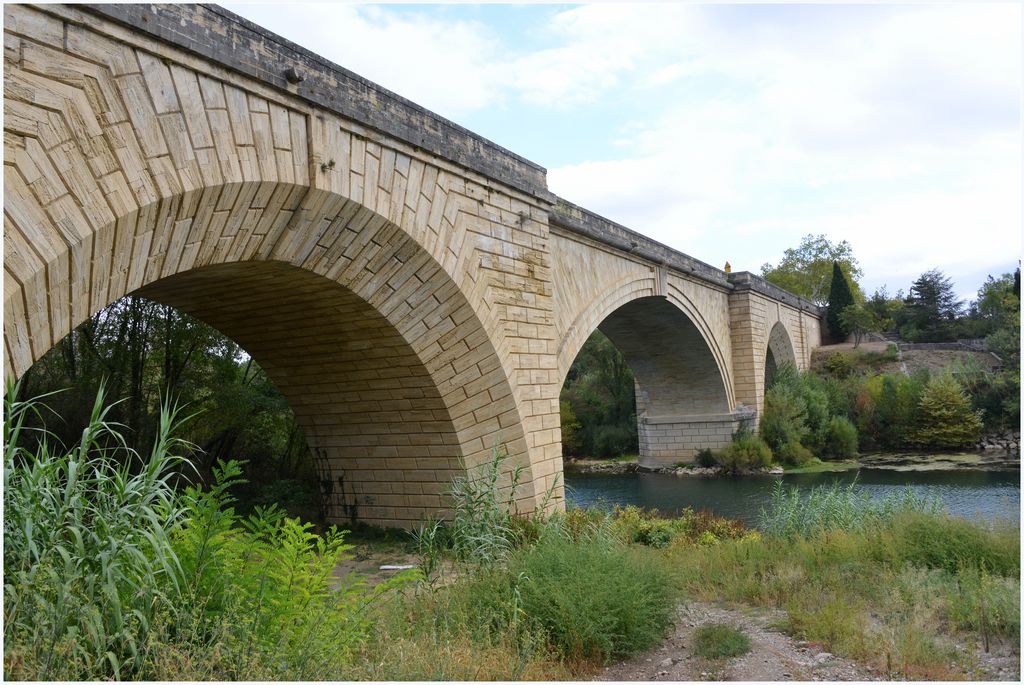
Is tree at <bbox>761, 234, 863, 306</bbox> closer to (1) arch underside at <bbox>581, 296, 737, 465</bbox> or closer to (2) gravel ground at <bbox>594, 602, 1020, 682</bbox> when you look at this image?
(1) arch underside at <bbox>581, 296, 737, 465</bbox>

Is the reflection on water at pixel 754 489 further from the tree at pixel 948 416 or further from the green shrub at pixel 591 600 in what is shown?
the green shrub at pixel 591 600

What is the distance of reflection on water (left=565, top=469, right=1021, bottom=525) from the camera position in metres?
15.0

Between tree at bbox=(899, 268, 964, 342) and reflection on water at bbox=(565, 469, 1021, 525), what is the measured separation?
19747 millimetres

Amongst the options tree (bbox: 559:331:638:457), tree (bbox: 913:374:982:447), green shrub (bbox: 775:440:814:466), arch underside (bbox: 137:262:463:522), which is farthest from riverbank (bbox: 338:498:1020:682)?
tree (bbox: 559:331:638:457)

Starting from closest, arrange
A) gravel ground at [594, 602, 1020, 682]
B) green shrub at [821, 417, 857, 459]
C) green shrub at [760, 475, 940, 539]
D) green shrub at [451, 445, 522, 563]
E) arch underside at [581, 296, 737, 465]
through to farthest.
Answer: gravel ground at [594, 602, 1020, 682], green shrub at [451, 445, 522, 563], green shrub at [760, 475, 940, 539], arch underside at [581, 296, 737, 465], green shrub at [821, 417, 857, 459]

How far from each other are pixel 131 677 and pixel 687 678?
10.0 ft

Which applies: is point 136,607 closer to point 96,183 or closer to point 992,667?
point 96,183

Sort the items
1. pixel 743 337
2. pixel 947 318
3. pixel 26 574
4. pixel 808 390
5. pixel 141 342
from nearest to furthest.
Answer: pixel 26 574, pixel 141 342, pixel 743 337, pixel 808 390, pixel 947 318

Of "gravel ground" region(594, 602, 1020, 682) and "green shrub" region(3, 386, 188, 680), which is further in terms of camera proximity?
"gravel ground" region(594, 602, 1020, 682)

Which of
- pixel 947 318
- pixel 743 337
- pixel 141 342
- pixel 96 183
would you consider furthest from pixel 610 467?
pixel 947 318

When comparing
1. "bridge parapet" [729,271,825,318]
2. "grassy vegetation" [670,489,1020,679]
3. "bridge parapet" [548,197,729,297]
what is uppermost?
"bridge parapet" [729,271,825,318]

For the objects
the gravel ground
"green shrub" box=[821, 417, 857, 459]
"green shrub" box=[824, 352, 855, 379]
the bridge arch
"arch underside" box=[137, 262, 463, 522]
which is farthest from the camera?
"green shrub" box=[824, 352, 855, 379]

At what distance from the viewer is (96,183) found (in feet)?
14.4

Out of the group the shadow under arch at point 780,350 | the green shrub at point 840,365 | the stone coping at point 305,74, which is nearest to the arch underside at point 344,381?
the stone coping at point 305,74
